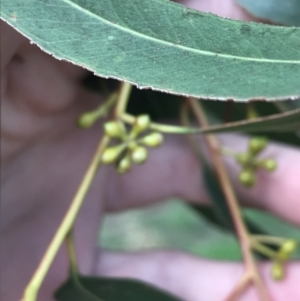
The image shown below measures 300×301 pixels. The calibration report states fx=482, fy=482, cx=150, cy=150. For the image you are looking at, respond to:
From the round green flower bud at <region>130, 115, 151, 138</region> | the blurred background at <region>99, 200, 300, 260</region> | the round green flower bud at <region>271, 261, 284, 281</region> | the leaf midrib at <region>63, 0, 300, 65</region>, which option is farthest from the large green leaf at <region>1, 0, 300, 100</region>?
the blurred background at <region>99, 200, 300, 260</region>

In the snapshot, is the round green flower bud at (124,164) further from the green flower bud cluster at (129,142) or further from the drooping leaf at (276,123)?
the drooping leaf at (276,123)

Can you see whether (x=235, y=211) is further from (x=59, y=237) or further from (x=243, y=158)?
(x=59, y=237)

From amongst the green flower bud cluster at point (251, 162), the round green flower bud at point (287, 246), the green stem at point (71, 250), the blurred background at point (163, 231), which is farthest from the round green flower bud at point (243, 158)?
the blurred background at point (163, 231)

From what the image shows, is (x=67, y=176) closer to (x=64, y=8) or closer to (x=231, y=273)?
(x=231, y=273)

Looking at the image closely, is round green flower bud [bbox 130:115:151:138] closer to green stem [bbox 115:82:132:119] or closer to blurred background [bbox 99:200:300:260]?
green stem [bbox 115:82:132:119]

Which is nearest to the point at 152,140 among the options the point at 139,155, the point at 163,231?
the point at 139,155

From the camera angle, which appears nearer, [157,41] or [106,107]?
[157,41]
